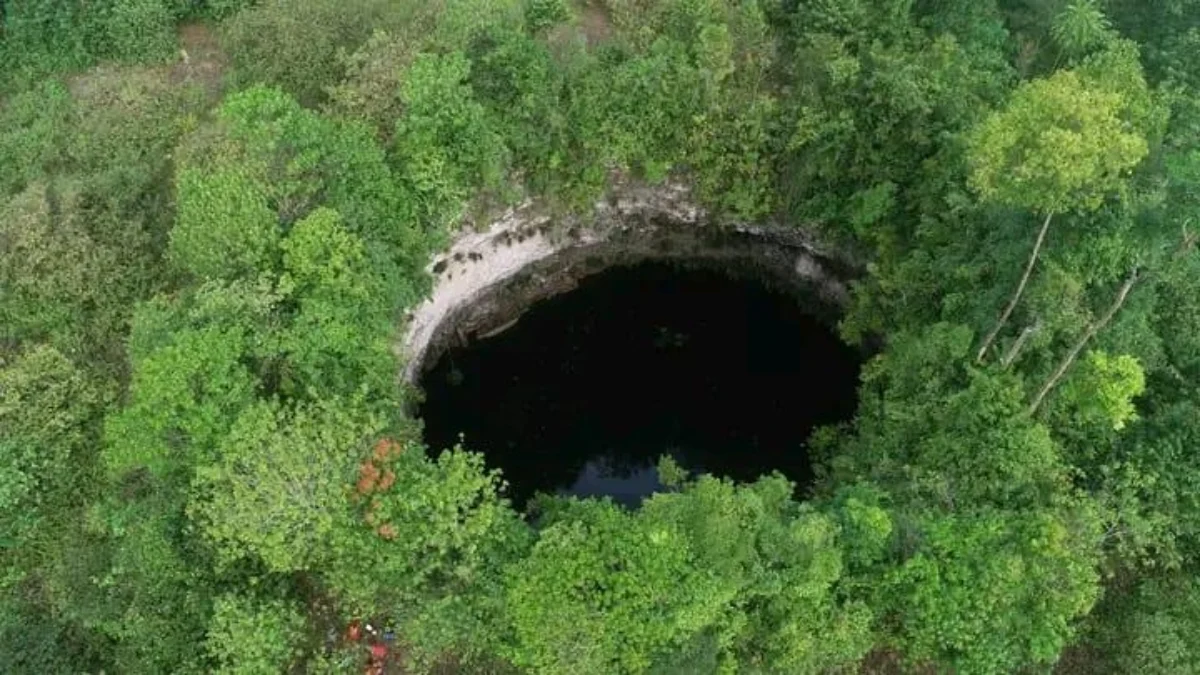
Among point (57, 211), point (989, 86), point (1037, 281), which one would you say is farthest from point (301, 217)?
point (989, 86)

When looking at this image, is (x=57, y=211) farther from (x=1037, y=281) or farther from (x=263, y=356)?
(x=1037, y=281)

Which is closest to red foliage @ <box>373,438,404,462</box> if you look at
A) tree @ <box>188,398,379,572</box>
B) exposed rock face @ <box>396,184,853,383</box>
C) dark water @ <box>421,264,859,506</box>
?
tree @ <box>188,398,379,572</box>

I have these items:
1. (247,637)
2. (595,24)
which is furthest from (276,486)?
(595,24)

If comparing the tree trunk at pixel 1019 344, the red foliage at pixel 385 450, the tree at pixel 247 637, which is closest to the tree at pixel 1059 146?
the tree trunk at pixel 1019 344

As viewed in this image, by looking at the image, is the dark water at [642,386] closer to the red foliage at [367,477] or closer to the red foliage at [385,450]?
Result: the red foliage at [385,450]

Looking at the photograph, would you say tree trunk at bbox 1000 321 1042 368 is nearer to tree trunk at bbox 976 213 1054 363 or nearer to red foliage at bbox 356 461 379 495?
tree trunk at bbox 976 213 1054 363
